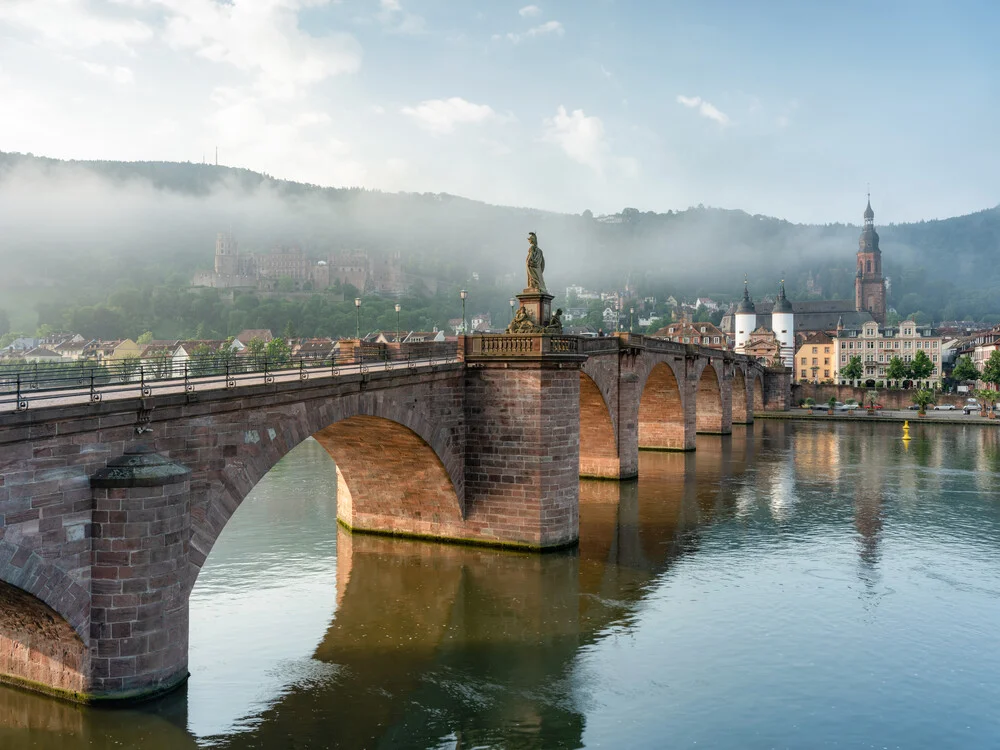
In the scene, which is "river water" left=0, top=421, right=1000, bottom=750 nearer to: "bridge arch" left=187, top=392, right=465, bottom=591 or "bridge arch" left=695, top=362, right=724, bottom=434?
"bridge arch" left=187, top=392, right=465, bottom=591

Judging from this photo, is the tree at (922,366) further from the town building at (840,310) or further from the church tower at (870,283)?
the church tower at (870,283)

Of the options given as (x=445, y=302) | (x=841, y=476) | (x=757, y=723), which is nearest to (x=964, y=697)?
(x=757, y=723)

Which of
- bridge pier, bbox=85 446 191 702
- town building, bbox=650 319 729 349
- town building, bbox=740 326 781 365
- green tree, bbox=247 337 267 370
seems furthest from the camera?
town building, bbox=650 319 729 349

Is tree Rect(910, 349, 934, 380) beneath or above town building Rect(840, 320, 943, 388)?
beneath

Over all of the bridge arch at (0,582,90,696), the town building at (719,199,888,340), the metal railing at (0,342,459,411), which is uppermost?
the town building at (719,199,888,340)

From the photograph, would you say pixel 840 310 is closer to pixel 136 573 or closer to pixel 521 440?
pixel 521 440

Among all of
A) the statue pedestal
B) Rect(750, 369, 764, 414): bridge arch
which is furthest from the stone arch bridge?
Rect(750, 369, 764, 414): bridge arch

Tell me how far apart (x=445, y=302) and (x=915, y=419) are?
12057 centimetres

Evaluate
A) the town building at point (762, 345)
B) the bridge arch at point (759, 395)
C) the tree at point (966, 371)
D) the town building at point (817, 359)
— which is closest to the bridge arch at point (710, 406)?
the bridge arch at point (759, 395)

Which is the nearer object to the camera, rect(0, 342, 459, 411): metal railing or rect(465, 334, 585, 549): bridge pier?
rect(0, 342, 459, 411): metal railing

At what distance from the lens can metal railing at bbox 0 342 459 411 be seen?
1518 centimetres

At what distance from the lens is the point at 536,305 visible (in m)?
29.0

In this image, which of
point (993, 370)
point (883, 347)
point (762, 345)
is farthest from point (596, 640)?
point (883, 347)

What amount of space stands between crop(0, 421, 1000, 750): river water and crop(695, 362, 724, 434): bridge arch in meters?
31.7
